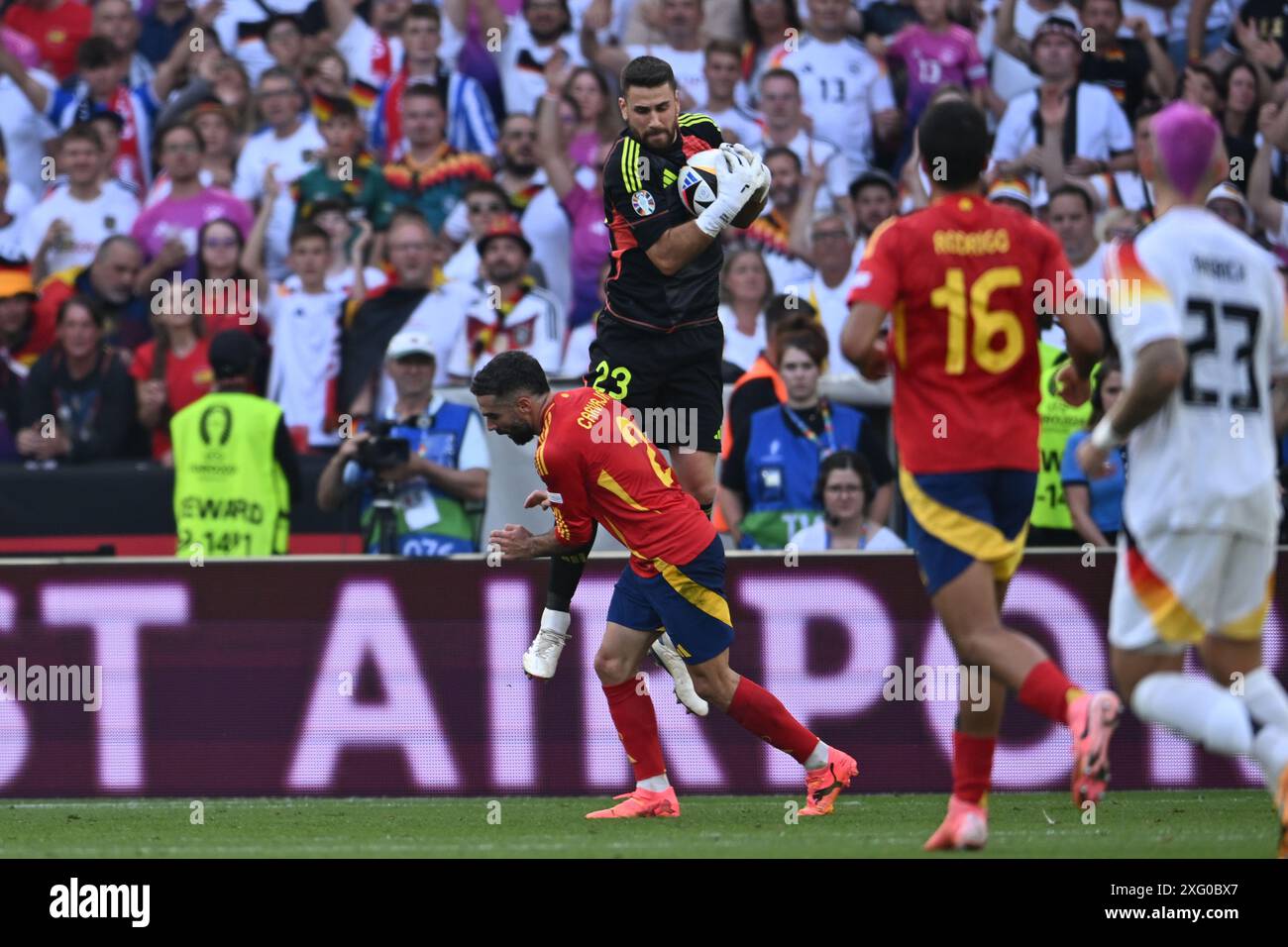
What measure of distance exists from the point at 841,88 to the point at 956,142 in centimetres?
821

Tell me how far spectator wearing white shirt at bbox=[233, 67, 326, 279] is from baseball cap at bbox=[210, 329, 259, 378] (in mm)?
3336

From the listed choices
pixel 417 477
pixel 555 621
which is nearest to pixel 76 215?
pixel 417 477

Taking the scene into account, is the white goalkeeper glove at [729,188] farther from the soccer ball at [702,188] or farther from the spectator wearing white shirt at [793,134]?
the spectator wearing white shirt at [793,134]

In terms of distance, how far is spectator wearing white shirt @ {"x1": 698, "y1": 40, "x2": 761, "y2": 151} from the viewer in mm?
15117

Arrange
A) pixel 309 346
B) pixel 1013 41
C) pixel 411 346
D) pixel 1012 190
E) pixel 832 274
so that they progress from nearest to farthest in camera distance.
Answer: pixel 411 346 < pixel 1012 190 < pixel 832 274 < pixel 309 346 < pixel 1013 41

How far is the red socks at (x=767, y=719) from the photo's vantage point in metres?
9.17

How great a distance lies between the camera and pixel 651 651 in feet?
34.2

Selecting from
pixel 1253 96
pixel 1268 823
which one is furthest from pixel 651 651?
pixel 1253 96

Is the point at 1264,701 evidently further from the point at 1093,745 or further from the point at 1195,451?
the point at 1195,451

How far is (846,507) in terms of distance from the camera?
11.6 metres

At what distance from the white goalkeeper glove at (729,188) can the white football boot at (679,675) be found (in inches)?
75.4

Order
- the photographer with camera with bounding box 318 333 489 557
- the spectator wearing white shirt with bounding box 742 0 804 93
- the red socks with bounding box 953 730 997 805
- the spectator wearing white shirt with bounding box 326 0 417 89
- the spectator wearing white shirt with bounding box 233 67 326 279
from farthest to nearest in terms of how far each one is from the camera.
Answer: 1. the spectator wearing white shirt with bounding box 326 0 417 89
2. the spectator wearing white shirt with bounding box 742 0 804 93
3. the spectator wearing white shirt with bounding box 233 67 326 279
4. the photographer with camera with bounding box 318 333 489 557
5. the red socks with bounding box 953 730 997 805

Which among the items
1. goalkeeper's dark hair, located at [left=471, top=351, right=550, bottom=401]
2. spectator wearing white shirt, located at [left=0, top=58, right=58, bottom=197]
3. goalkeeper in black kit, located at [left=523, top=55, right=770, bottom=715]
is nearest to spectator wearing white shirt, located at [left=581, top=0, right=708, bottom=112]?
spectator wearing white shirt, located at [left=0, top=58, right=58, bottom=197]

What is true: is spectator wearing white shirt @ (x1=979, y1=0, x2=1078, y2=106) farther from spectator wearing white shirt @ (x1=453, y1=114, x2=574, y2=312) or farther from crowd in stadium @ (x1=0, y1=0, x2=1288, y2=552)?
spectator wearing white shirt @ (x1=453, y1=114, x2=574, y2=312)
